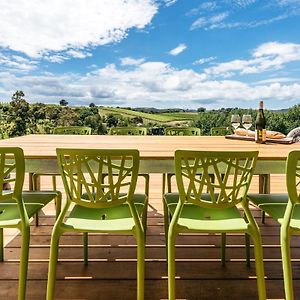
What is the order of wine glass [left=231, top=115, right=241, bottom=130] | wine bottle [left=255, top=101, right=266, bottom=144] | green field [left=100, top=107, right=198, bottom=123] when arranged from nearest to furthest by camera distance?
wine bottle [left=255, top=101, right=266, bottom=144] < wine glass [left=231, top=115, right=241, bottom=130] < green field [left=100, top=107, right=198, bottom=123]

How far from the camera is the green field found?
4.39 metres

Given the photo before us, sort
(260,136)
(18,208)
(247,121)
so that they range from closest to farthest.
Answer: (18,208)
(260,136)
(247,121)

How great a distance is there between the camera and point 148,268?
6.41ft

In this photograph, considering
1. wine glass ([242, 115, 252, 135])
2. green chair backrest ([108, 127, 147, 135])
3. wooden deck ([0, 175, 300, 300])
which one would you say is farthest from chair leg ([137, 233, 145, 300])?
green chair backrest ([108, 127, 147, 135])

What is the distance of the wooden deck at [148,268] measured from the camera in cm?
171

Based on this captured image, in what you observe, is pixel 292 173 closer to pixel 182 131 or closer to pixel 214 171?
pixel 214 171

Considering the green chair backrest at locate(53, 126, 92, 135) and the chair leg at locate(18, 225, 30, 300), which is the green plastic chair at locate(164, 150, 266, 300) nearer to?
the chair leg at locate(18, 225, 30, 300)

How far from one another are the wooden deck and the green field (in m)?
2.11

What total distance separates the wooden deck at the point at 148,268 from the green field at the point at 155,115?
2.11 metres

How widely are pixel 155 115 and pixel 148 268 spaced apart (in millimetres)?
3025

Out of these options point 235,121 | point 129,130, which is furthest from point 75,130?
point 235,121

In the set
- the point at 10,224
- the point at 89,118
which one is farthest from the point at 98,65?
the point at 10,224

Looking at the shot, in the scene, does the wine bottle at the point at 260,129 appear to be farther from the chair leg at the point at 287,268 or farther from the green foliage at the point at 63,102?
the green foliage at the point at 63,102

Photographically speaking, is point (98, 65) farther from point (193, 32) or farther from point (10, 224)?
point (10, 224)
